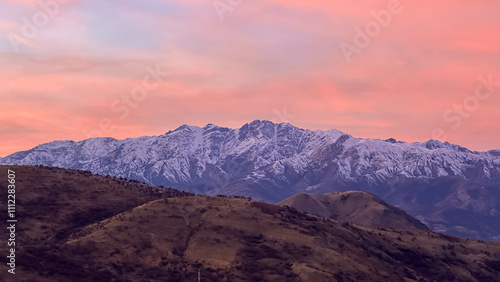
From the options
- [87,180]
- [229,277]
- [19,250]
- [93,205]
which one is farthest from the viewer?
[87,180]

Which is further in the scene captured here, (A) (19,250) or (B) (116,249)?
(B) (116,249)

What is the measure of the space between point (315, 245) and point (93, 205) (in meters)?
42.4

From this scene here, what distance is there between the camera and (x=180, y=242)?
110812 millimetres

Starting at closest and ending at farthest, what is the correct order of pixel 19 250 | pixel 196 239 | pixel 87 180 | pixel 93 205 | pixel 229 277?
pixel 19 250
pixel 229 277
pixel 196 239
pixel 93 205
pixel 87 180

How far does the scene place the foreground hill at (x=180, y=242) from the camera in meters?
98.4

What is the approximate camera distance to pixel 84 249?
332 ft

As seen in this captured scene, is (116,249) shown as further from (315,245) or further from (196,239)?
(315,245)

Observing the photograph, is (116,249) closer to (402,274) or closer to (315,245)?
(315,245)

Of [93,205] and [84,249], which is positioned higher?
[93,205]

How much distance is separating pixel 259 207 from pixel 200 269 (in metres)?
32.0

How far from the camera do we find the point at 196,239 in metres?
112

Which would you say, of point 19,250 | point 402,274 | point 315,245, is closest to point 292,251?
point 315,245

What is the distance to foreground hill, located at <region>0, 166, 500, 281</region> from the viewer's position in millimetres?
98438

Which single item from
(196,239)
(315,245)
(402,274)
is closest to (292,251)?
(315,245)
